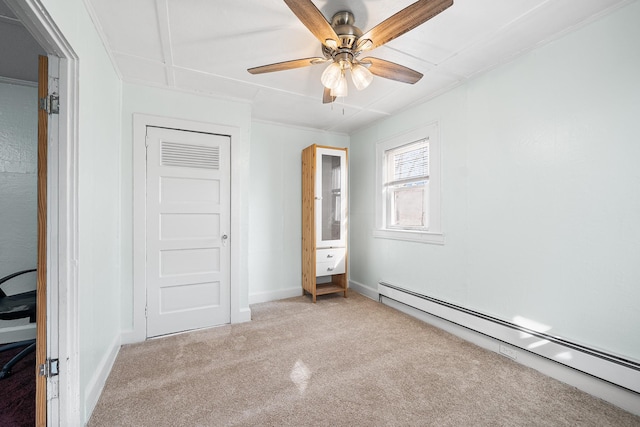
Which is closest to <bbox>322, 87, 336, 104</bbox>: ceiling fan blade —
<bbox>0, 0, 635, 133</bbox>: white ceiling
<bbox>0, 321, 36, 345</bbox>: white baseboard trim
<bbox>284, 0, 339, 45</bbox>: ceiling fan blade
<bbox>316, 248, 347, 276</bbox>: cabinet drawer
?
<bbox>0, 0, 635, 133</bbox>: white ceiling

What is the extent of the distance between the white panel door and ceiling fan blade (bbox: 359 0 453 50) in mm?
1989

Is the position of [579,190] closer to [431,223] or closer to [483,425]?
[431,223]

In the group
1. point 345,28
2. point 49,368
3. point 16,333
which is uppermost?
point 345,28

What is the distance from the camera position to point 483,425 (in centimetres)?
152

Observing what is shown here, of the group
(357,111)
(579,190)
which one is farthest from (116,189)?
(579,190)

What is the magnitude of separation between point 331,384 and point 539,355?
1.59 meters

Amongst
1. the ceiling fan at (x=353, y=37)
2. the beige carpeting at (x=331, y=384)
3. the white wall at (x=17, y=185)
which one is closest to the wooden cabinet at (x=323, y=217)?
the beige carpeting at (x=331, y=384)

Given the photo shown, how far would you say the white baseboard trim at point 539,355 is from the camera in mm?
1615

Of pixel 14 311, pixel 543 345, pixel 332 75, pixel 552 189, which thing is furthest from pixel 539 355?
pixel 14 311

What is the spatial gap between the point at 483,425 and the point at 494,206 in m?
1.65

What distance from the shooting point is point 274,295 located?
377cm

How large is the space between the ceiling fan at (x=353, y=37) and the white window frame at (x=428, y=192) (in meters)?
1.09

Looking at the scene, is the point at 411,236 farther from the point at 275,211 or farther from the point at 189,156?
the point at 189,156

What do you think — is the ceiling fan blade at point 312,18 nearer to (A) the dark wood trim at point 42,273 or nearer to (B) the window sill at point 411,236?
(A) the dark wood trim at point 42,273
